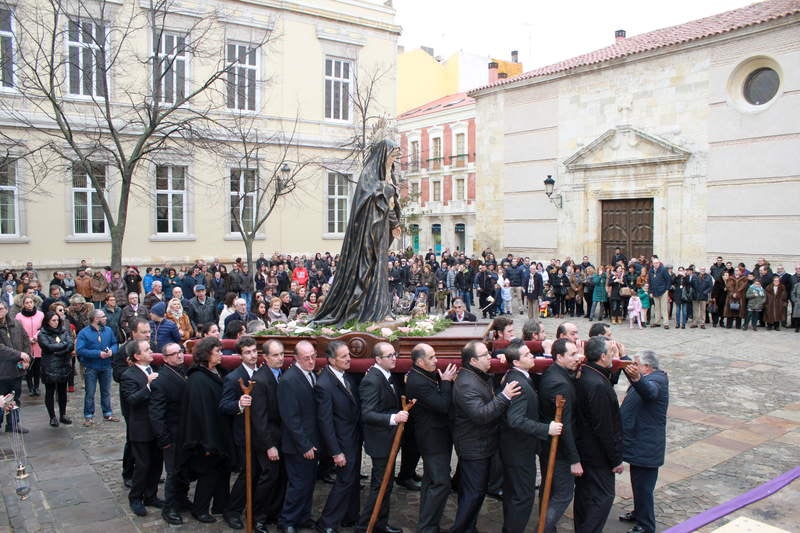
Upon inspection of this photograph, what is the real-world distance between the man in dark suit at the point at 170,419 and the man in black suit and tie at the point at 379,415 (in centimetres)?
169

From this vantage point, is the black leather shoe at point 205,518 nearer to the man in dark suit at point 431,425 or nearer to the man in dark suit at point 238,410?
the man in dark suit at point 238,410

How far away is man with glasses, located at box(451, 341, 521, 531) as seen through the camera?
5.10 meters

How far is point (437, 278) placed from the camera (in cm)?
2073

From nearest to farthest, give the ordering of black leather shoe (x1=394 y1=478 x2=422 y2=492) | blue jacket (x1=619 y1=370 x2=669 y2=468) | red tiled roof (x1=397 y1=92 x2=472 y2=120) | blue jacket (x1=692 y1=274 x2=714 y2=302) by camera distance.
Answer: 1. blue jacket (x1=619 y1=370 x2=669 y2=468)
2. black leather shoe (x1=394 y1=478 x2=422 y2=492)
3. blue jacket (x1=692 y1=274 x2=714 y2=302)
4. red tiled roof (x1=397 y1=92 x2=472 y2=120)

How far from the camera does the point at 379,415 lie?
17.4ft

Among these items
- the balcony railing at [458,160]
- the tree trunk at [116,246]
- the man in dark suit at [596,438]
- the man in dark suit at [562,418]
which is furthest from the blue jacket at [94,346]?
the balcony railing at [458,160]

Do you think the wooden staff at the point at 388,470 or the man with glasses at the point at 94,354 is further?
the man with glasses at the point at 94,354

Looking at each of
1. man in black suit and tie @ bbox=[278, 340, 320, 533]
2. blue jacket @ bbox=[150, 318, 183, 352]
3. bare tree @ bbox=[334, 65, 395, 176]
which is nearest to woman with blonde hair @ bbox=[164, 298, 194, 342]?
blue jacket @ bbox=[150, 318, 183, 352]

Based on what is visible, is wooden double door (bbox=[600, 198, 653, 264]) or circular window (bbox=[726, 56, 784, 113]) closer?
circular window (bbox=[726, 56, 784, 113])

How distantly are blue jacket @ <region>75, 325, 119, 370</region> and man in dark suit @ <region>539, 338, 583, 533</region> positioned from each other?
6.01 meters

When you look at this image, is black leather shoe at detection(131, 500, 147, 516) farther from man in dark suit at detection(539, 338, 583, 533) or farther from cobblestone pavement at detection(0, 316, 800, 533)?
man in dark suit at detection(539, 338, 583, 533)

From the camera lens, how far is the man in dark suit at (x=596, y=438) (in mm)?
5070

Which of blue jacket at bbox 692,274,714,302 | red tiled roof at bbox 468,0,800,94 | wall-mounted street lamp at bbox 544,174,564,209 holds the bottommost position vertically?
blue jacket at bbox 692,274,714,302

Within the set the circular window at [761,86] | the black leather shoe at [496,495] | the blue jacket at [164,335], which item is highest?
the circular window at [761,86]
